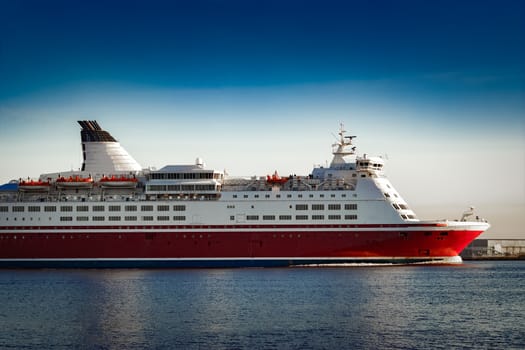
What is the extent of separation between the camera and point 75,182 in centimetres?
6216

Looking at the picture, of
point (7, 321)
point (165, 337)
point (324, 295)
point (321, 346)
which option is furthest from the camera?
point (324, 295)

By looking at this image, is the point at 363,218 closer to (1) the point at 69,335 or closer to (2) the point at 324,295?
(2) the point at 324,295

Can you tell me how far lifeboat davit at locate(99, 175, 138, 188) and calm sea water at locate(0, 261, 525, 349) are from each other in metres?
10.6

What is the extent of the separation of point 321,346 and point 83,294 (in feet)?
61.7

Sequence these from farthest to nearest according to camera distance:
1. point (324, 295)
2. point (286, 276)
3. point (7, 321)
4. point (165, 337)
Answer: point (286, 276)
point (324, 295)
point (7, 321)
point (165, 337)

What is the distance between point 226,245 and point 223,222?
1.73m

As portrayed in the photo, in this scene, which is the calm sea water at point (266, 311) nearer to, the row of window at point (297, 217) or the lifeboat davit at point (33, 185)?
the row of window at point (297, 217)

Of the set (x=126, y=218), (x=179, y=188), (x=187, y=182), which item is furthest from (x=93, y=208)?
(x=187, y=182)

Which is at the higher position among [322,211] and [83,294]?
[322,211]

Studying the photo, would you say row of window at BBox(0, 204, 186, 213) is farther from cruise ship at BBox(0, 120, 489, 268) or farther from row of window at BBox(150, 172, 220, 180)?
row of window at BBox(150, 172, 220, 180)

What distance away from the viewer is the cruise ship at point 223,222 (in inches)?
2267

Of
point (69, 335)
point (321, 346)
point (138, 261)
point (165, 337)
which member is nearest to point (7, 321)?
point (69, 335)

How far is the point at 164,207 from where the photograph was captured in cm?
5988

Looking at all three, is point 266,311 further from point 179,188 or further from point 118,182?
point 118,182
